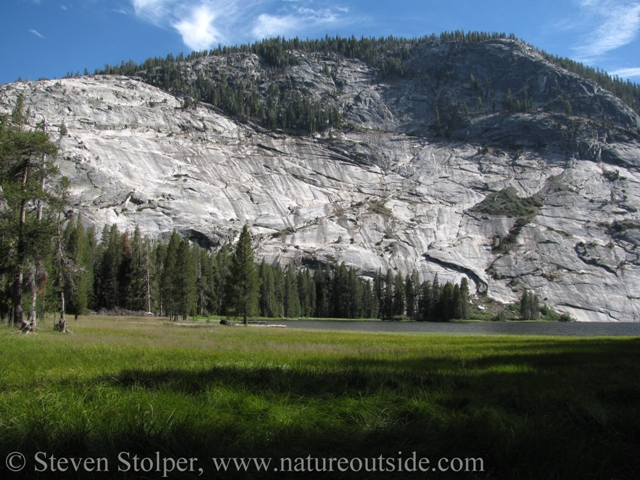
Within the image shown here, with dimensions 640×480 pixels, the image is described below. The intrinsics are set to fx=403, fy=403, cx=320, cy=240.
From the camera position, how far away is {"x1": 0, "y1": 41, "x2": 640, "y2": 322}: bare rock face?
435 ft

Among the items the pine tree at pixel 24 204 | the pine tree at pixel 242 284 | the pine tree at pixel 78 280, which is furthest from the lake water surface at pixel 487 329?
the pine tree at pixel 24 204

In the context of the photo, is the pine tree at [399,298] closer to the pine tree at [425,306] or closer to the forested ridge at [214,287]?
the forested ridge at [214,287]

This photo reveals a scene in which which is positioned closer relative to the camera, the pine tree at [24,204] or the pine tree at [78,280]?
the pine tree at [24,204]

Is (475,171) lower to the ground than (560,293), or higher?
higher

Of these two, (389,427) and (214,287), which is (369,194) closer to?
(214,287)

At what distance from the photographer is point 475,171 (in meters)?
186

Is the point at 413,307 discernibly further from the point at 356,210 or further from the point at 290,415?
the point at 290,415

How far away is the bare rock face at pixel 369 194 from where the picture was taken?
435ft

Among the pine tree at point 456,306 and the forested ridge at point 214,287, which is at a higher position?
the forested ridge at point 214,287

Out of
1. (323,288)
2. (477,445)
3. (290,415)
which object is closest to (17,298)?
(290,415)

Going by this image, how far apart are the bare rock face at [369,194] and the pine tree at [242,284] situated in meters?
76.5

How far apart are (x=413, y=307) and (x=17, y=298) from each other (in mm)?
112720

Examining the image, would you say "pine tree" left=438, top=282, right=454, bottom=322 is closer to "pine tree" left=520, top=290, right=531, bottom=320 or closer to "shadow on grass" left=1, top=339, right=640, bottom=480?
"pine tree" left=520, top=290, right=531, bottom=320

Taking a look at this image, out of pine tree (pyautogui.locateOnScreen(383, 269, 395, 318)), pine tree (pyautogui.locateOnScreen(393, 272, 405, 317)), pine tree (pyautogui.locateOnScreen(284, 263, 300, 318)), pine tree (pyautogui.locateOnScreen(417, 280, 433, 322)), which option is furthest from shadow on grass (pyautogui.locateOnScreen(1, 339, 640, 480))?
pine tree (pyautogui.locateOnScreen(383, 269, 395, 318))
